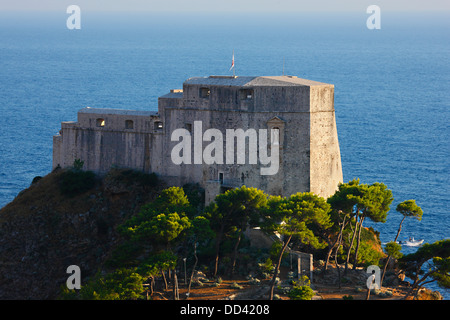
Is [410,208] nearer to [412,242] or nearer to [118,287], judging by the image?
[412,242]

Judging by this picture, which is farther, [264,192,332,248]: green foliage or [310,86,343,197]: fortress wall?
[310,86,343,197]: fortress wall

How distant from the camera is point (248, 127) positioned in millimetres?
70750

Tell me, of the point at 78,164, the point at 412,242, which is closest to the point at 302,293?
the point at 78,164

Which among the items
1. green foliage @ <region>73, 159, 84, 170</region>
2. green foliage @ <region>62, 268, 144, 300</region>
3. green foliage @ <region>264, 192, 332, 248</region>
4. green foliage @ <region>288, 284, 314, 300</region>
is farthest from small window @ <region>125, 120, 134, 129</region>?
green foliage @ <region>288, 284, 314, 300</region>

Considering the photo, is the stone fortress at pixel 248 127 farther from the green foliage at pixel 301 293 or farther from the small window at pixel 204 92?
the green foliage at pixel 301 293

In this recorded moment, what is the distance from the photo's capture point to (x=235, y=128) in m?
71.1

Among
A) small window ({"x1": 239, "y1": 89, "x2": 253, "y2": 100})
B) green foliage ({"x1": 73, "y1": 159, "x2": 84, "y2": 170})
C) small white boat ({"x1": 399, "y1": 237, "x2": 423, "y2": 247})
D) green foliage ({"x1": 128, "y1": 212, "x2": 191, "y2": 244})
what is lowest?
small white boat ({"x1": 399, "y1": 237, "x2": 423, "y2": 247})

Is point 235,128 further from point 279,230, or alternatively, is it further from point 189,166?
point 279,230

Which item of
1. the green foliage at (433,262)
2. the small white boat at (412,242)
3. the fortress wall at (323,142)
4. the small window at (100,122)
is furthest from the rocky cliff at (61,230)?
the small white boat at (412,242)

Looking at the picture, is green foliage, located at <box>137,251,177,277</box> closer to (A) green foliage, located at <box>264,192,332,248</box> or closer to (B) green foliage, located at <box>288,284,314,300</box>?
(A) green foliage, located at <box>264,192,332,248</box>

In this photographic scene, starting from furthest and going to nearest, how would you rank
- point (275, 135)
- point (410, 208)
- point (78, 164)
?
point (78, 164), point (275, 135), point (410, 208)

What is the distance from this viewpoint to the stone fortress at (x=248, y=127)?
230 feet

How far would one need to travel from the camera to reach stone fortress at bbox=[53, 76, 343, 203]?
2761 inches
